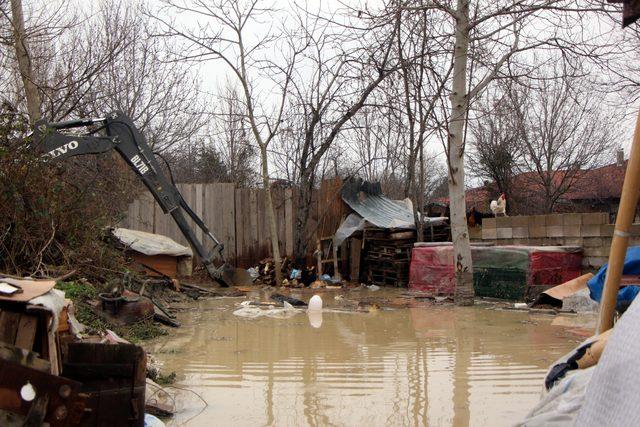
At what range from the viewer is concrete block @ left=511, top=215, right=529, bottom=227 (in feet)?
47.0

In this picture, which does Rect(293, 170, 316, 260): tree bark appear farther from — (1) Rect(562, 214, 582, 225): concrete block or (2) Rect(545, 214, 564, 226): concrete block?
(1) Rect(562, 214, 582, 225): concrete block

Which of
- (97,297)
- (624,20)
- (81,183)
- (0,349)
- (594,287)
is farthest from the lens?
(81,183)

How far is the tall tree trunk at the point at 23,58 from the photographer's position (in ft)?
39.0

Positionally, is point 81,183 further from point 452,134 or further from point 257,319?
point 452,134

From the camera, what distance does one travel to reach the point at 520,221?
1445cm

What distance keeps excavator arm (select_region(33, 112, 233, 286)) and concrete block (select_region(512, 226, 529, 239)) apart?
679 cm

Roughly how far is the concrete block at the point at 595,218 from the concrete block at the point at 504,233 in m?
2.13

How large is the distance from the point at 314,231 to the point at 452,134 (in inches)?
293

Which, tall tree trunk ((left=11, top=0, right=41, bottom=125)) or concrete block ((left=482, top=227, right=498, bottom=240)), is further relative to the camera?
concrete block ((left=482, top=227, right=498, bottom=240))

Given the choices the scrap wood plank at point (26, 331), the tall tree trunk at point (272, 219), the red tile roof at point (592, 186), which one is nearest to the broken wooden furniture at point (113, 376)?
the scrap wood plank at point (26, 331)

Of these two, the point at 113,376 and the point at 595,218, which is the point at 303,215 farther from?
the point at 113,376

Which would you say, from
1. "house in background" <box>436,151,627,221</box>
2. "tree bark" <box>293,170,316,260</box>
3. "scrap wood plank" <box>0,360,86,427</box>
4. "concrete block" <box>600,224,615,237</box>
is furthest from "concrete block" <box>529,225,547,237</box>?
"house in background" <box>436,151,627,221</box>

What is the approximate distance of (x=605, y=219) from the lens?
1255cm

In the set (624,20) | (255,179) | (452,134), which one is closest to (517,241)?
(452,134)
